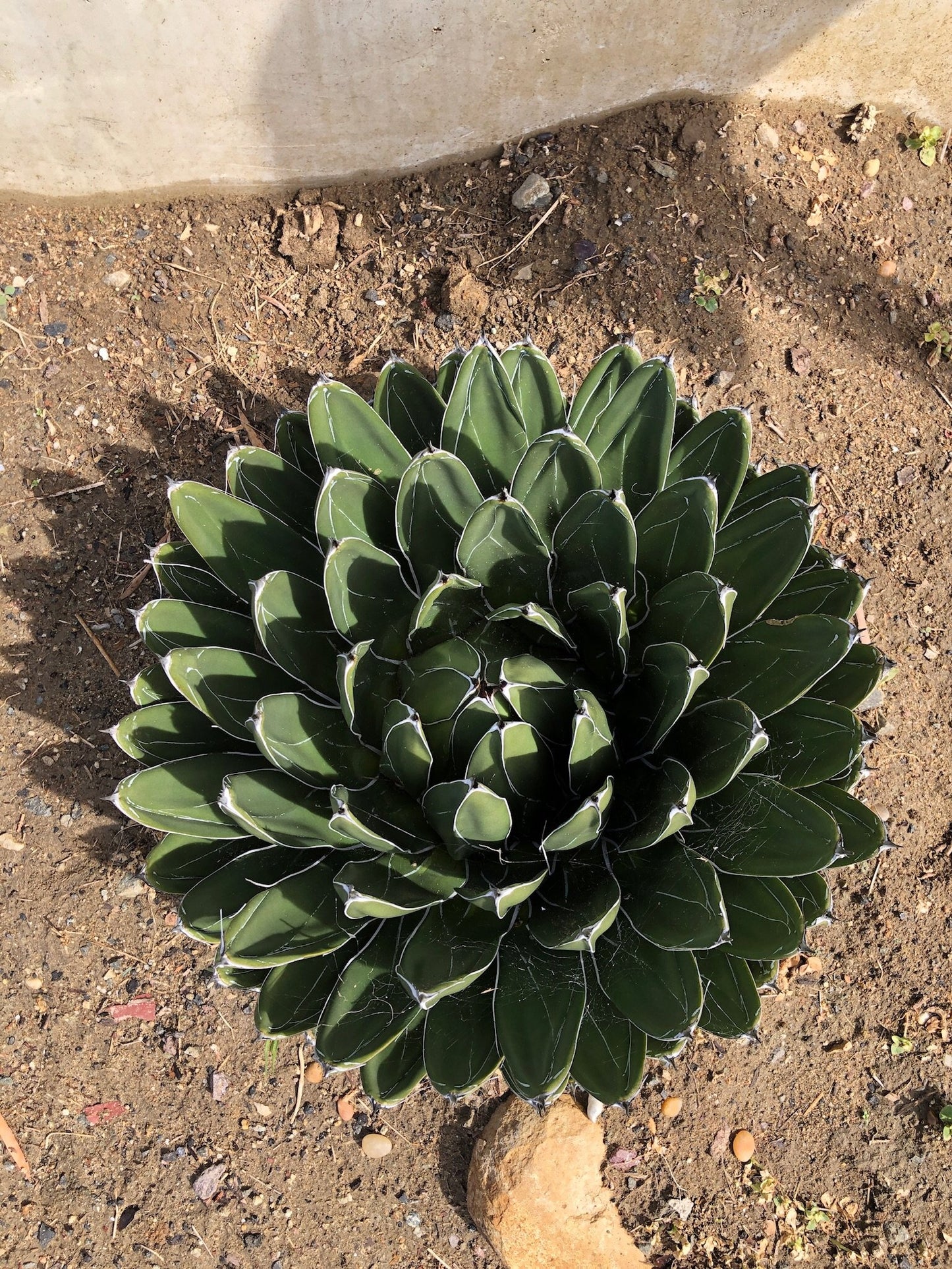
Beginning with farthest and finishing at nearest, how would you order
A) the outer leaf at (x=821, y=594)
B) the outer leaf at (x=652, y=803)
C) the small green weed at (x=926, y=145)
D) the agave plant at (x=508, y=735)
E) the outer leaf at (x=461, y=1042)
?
1. the small green weed at (x=926, y=145)
2. the outer leaf at (x=821, y=594)
3. the outer leaf at (x=461, y=1042)
4. the agave plant at (x=508, y=735)
5. the outer leaf at (x=652, y=803)

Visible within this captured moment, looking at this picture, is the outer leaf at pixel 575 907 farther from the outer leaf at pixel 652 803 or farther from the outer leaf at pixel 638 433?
the outer leaf at pixel 638 433

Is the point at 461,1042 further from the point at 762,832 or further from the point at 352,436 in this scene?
the point at 352,436

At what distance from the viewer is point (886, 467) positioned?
11.1 ft

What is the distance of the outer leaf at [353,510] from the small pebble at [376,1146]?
2.09 metres

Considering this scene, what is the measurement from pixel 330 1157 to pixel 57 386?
2928 mm

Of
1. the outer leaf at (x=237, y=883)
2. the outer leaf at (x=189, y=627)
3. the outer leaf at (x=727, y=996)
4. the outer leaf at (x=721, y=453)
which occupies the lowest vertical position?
the outer leaf at (x=237, y=883)

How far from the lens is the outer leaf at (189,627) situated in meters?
2.13

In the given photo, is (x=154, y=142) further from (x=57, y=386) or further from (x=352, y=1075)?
(x=352, y=1075)

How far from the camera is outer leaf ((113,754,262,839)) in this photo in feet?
6.70

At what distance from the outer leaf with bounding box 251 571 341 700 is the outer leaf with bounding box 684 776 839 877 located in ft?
3.10

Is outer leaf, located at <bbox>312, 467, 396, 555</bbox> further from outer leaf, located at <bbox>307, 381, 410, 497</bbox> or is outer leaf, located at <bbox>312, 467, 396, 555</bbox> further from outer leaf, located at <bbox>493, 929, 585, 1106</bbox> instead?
outer leaf, located at <bbox>493, 929, 585, 1106</bbox>

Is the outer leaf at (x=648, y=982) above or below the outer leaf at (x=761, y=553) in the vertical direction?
below

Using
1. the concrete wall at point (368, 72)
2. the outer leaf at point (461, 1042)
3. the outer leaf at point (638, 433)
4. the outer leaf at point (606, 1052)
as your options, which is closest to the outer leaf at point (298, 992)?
the outer leaf at point (461, 1042)

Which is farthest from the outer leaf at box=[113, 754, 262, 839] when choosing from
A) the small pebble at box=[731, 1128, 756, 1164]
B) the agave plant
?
the small pebble at box=[731, 1128, 756, 1164]
